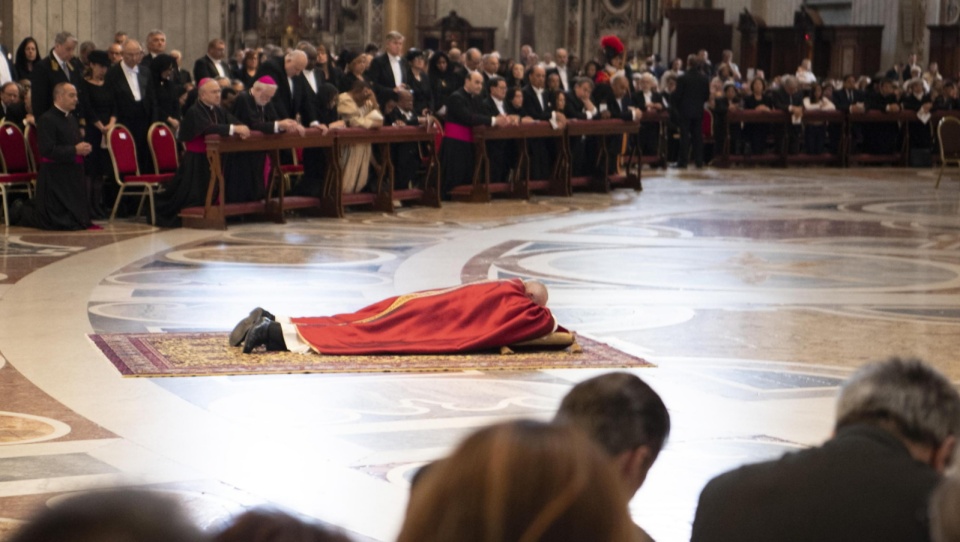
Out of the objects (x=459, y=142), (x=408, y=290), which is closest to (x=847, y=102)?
(x=459, y=142)

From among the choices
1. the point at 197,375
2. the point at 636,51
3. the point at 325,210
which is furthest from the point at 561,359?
the point at 636,51

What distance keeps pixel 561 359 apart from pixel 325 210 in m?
7.17

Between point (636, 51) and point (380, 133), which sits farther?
point (636, 51)

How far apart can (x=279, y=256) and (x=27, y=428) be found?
17.3 ft

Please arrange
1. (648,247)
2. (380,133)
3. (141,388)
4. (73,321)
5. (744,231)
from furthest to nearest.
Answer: (380,133)
(744,231)
(648,247)
(73,321)
(141,388)

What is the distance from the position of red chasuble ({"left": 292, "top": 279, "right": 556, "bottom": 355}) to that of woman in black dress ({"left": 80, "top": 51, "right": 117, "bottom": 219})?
638 centimetres

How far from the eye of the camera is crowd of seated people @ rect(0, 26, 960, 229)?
1288 centimetres

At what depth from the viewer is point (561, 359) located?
676 cm

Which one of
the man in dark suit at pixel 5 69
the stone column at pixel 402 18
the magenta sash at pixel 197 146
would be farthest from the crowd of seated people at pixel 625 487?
the stone column at pixel 402 18

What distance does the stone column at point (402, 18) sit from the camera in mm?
27031

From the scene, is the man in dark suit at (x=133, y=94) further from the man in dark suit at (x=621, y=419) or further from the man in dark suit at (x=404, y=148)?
the man in dark suit at (x=621, y=419)

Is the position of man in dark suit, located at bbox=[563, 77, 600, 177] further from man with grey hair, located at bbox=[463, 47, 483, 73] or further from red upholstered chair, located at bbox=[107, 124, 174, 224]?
red upholstered chair, located at bbox=[107, 124, 174, 224]

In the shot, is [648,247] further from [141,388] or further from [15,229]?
[141,388]

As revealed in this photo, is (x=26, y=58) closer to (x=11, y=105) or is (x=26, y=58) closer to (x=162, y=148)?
(x=11, y=105)
